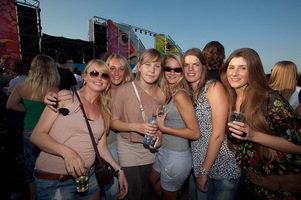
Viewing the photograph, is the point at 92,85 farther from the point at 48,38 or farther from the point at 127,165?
the point at 48,38

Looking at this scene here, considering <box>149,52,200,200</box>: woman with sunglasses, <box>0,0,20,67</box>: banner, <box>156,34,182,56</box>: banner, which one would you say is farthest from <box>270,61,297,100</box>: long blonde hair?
<box>156,34,182,56</box>: banner

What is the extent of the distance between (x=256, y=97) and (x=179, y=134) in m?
1.01

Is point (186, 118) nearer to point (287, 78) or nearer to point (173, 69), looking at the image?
point (173, 69)

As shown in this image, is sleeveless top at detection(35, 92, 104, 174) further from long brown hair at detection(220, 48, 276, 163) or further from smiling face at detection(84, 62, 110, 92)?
long brown hair at detection(220, 48, 276, 163)

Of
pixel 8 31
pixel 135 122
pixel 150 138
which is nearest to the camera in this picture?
pixel 150 138

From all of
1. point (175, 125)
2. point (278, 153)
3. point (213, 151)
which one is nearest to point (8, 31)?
point (175, 125)

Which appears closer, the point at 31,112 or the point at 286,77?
the point at 31,112

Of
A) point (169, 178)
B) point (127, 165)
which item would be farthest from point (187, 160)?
point (127, 165)

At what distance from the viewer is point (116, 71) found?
9.18 feet

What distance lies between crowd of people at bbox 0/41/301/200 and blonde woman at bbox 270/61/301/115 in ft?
8.11

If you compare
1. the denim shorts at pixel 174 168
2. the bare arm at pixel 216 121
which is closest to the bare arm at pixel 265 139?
the bare arm at pixel 216 121

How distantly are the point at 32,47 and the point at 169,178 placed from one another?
17.3 metres

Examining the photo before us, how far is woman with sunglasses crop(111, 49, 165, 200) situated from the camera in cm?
209

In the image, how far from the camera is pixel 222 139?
181cm
